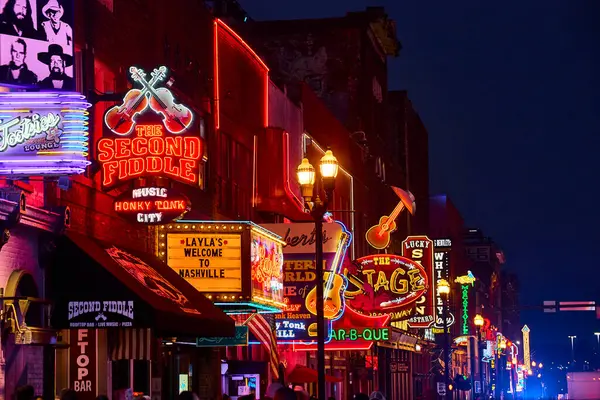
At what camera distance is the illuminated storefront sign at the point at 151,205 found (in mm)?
23406

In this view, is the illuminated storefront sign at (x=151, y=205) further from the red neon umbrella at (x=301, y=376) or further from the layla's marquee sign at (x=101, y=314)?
the red neon umbrella at (x=301, y=376)

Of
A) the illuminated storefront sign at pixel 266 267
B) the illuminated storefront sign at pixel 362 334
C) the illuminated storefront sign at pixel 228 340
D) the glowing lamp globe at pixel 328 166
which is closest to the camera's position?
the glowing lamp globe at pixel 328 166

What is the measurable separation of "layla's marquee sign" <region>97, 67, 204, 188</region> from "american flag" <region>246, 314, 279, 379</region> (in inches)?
429

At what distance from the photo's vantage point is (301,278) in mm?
36156

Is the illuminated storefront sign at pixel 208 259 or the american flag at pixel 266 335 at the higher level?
the illuminated storefront sign at pixel 208 259

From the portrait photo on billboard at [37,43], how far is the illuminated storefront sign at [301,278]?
600 inches

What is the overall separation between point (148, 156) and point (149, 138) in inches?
13.2

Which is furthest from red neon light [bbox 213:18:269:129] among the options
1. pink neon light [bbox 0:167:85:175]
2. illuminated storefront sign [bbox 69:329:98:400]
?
pink neon light [bbox 0:167:85:175]

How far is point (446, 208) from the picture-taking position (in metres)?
104

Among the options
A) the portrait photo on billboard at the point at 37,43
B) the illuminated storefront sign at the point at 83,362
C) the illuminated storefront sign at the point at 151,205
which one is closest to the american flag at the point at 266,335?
the illuminated storefront sign at the point at 83,362

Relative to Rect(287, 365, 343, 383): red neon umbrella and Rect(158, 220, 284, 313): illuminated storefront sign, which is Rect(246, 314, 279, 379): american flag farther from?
Rect(158, 220, 284, 313): illuminated storefront sign

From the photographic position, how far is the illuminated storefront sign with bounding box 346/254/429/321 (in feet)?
149

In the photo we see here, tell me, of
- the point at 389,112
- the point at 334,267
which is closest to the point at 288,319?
the point at 334,267

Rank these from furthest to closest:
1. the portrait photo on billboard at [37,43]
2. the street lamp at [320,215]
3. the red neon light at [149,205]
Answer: the street lamp at [320,215]
the red neon light at [149,205]
the portrait photo on billboard at [37,43]
